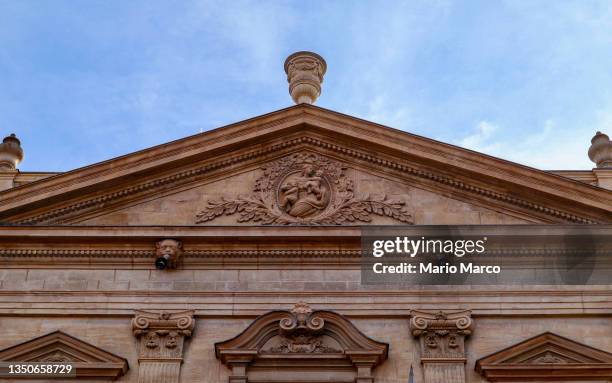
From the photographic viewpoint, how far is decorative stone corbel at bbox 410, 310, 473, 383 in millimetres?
18234

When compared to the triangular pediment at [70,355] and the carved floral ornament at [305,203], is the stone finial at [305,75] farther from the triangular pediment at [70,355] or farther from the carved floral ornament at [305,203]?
the triangular pediment at [70,355]

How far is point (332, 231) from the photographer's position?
19641 mm

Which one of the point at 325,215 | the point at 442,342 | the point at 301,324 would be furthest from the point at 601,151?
the point at 301,324

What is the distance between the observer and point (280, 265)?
64.4 feet

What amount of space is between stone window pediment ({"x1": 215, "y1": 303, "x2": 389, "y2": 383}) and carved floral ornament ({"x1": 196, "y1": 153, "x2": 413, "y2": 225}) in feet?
6.70

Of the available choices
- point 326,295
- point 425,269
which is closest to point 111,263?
point 326,295

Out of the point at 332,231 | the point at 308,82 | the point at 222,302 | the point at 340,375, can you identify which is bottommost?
the point at 340,375

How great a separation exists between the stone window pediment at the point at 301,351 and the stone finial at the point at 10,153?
19.9ft

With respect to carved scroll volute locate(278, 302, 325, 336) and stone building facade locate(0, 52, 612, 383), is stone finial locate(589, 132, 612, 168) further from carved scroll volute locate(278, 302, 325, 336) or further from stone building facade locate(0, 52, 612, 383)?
carved scroll volute locate(278, 302, 325, 336)

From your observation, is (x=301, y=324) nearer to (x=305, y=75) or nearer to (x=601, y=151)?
(x=305, y=75)

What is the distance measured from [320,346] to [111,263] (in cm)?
404

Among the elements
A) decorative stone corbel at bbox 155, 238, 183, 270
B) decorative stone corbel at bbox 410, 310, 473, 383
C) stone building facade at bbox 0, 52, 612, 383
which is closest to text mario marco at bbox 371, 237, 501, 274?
stone building facade at bbox 0, 52, 612, 383

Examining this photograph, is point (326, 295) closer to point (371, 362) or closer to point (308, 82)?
point (371, 362)

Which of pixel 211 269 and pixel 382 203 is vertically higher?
pixel 382 203
